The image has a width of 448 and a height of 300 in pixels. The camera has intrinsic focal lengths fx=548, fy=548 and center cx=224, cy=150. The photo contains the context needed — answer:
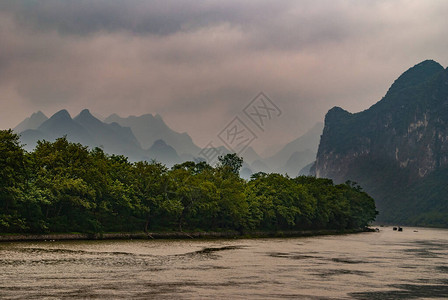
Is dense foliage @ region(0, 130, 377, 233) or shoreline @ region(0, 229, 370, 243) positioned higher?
dense foliage @ region(0, 130, 377, 233)

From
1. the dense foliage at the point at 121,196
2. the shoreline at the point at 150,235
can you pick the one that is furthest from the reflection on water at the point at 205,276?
the dense foliage at the point at 121,196

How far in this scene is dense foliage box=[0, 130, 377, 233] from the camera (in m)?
82.1

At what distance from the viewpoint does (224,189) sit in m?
127

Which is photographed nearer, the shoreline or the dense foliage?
the shoreline

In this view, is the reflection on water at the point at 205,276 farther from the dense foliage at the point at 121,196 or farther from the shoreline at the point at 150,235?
the dense foliage at the point at 121,196

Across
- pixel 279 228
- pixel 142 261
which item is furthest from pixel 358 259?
pixel 279 228

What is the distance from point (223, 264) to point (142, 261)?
27.3 ft

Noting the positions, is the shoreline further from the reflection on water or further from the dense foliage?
the reflection on water

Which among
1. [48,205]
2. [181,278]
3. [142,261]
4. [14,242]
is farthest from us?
[48,205]

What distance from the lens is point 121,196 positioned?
10062 cm

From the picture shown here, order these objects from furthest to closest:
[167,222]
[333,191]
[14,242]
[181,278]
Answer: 1. [333,191]
2. [167,222]
3. [14,242]
4. [181,278]

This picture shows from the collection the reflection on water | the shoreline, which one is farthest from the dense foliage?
the reflection on water

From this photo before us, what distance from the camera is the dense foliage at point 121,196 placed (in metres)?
82.1

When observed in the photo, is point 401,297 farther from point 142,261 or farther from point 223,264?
point 142,261
